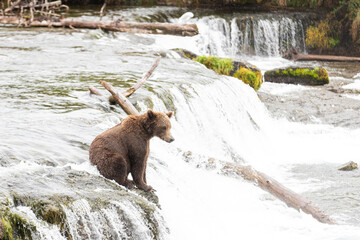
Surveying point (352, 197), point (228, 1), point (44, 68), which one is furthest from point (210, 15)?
point (352, 197)

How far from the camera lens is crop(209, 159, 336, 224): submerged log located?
6.40m

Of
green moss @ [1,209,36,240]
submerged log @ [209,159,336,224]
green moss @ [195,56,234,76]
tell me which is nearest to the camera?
green moss @ [1,209,36,240]

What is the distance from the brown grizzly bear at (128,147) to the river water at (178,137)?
206mm

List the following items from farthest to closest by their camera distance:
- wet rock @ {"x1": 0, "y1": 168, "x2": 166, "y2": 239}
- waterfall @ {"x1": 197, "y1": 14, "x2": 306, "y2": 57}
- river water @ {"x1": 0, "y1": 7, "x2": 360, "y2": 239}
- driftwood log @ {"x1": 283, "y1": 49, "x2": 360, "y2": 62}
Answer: waterfall @ {"x1": 197, "y1": 14, "x2": 306, "y2": 57} → driftwood log @ {"x1": 283, "y1": 49, "x2": 360, "y2": 62} → river water @ {"x1": 0, "y1": 7, "x2": 360, "y2": 239} → wet rock @ {"x1": 0, "y1": 168, "x2": 166, "y2": 239}

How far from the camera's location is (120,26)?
17.7 meters

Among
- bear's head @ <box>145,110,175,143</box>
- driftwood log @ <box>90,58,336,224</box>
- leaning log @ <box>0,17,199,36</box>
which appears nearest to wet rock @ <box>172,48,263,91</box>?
leaning log @ <box>0,17,199,36</box>

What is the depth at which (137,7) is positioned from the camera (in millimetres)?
24109

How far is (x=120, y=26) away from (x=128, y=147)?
13.3 meters

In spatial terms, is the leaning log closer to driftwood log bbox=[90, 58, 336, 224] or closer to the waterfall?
the waterfall

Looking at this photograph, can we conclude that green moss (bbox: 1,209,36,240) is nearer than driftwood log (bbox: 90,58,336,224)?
Yes

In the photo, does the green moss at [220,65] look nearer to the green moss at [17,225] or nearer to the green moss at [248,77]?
the green moss at [248,77]

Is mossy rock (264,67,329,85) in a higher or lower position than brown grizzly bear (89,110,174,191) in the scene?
lower

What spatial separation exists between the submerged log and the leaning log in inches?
438

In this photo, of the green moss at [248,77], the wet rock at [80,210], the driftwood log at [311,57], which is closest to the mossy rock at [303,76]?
the green moss at [248,77]
